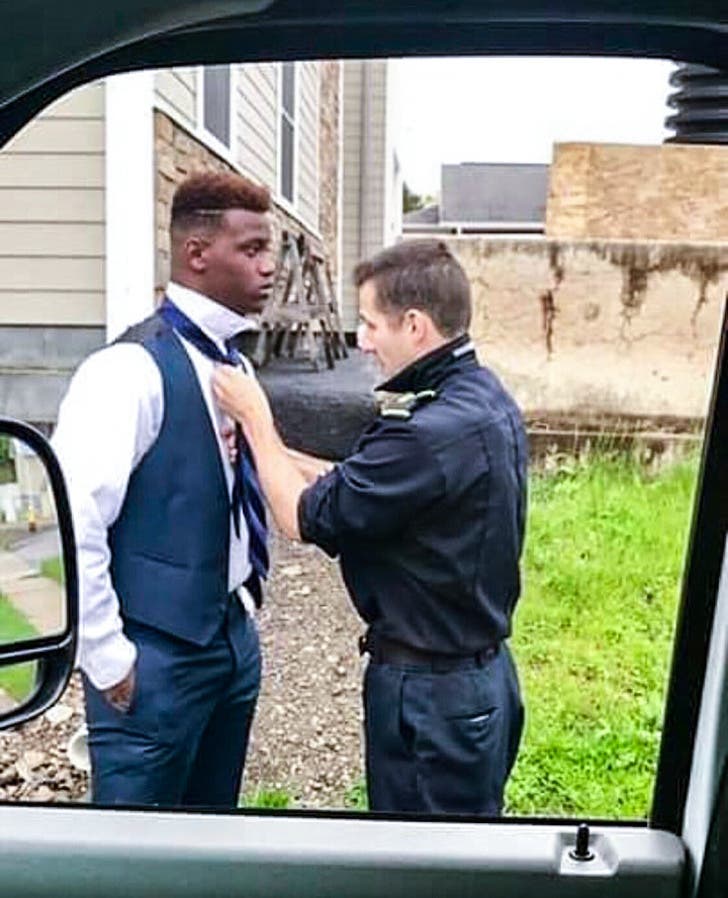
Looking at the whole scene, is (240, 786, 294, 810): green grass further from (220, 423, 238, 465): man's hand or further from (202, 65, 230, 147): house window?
(202, 65, 230, 147): house window

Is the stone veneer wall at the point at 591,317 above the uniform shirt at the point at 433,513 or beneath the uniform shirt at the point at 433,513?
above

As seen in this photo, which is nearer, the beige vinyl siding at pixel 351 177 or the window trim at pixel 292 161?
the window trim at pixel 292 161

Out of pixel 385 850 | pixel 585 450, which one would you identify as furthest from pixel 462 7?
pixel 585 450

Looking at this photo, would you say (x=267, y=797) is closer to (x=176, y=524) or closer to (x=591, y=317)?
(x=176, y=524)

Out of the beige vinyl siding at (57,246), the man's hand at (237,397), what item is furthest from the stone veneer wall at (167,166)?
the man's hand at (237,397)

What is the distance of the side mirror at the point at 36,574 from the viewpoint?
1179 mm

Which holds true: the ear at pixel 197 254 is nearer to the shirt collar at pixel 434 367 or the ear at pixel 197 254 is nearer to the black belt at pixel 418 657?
the shirt collar at pixel 434 367

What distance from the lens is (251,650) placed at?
7.57 ft

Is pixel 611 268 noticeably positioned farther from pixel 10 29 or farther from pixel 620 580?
pixel 10 29

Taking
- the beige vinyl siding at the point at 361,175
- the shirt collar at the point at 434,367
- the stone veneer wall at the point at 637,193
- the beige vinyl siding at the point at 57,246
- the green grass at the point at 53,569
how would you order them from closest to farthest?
the green grass at the point at 53,569 → the stone veneer wall at the point at 637,193 → the shirt collar at the point at 434,367 → the beige vinyl siding at the point at 57,246 → the beige vinyl siding at the point at 361,175

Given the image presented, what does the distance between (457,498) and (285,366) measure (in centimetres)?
145

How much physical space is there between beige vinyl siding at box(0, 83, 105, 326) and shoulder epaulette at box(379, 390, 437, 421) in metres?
1.93

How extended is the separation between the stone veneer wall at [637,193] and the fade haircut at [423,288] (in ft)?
0.91

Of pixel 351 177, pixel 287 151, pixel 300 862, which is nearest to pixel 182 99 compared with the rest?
pixel 300 862
